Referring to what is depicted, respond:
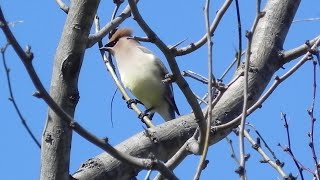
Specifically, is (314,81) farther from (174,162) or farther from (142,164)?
(142,164)

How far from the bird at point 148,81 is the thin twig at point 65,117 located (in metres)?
4.29

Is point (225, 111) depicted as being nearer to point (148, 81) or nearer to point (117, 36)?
point (148, 81)

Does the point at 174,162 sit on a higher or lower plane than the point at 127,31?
lower

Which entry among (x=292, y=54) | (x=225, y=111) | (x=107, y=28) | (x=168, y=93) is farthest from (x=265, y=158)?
(x=168, y=93)

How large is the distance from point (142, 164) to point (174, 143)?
995mm

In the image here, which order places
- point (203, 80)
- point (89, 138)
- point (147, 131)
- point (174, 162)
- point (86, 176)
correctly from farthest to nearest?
point (203, 80)
point (147, 131)
point (86, 176)
point (174, 162)
point (89, 138)

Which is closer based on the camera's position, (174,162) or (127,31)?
(174,162)

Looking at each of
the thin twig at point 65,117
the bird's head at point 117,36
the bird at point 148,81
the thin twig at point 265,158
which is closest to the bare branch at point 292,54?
the thin twig at point 265,158

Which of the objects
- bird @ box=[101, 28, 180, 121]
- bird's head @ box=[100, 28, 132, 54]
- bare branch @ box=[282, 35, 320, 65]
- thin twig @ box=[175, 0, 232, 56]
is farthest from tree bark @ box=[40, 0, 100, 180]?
bird's head @ box=[100, 28, 132, 54]

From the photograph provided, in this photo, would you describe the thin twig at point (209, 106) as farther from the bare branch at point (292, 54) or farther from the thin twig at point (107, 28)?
the bare branch at point (292, 54)

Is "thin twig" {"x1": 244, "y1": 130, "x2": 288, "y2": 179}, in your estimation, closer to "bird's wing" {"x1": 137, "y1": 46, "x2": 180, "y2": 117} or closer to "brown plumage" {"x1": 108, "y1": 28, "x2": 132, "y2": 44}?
"bird's wing" {"x1": 137, "y1": 46, "x2": 180, "y2": 117}

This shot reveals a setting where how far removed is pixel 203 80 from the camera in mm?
3117

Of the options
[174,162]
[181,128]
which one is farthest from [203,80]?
[174,162]

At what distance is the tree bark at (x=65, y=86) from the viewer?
227 centimetres
